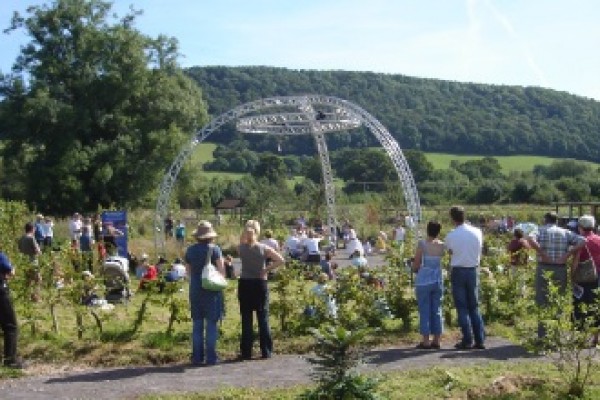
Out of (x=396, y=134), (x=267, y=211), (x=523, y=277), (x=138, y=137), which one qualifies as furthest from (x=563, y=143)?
(x=523, y=277)

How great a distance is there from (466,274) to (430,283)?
42cm

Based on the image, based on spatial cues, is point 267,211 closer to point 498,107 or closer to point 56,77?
point 56,77

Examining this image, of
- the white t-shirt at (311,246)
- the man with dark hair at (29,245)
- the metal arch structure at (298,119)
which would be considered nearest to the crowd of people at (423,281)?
the man with dark hair at (29,245)

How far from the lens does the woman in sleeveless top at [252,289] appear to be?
9086 millimetres

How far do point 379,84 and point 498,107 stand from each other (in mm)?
14668

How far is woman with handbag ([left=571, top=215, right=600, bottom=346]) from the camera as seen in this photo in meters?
9.49

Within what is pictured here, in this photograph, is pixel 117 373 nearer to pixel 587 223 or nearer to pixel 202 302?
pixel 202 302

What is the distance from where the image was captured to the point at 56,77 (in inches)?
1356

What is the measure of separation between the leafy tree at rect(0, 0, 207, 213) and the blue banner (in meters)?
12.3

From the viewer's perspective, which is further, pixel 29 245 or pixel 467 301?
pixel 29 245

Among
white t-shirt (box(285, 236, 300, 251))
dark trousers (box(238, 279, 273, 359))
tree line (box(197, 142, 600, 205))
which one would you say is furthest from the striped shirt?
tree line (box(197, 142, 600, 205))

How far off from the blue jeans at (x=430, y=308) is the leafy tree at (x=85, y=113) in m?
25.0

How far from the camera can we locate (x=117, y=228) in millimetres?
20797

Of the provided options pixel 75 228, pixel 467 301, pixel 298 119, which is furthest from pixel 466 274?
pixel 298 119
